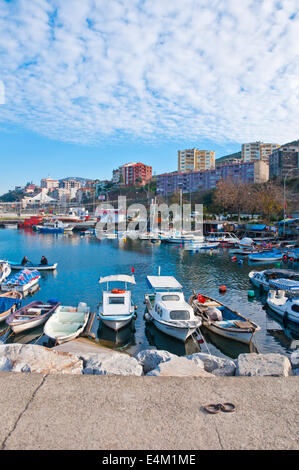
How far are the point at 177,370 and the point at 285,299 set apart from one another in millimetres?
16658

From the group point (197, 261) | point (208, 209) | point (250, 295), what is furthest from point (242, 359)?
point (208, 209)

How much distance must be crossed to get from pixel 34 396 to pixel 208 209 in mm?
88260

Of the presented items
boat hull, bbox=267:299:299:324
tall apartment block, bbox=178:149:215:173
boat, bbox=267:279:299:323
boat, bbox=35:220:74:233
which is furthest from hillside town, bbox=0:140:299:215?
boat hull, bbox=267:299:299:324

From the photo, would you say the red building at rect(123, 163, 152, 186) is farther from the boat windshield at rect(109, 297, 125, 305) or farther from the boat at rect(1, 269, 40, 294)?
the boat windshield at rect(109, 297, 125, 305)

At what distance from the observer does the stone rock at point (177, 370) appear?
235 inches

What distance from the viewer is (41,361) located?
20.4ft

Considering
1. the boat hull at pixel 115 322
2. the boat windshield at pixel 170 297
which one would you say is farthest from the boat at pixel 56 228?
the boat hull at pixel 115 322

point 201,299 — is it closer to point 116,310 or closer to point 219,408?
point 116,310

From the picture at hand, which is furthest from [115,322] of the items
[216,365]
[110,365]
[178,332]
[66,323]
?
[110,365]

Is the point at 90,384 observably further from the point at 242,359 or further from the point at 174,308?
the point at 174,308

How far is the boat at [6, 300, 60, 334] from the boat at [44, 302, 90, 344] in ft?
2.29

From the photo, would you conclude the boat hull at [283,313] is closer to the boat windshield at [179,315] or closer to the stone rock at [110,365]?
the boat windshield at [179,315]

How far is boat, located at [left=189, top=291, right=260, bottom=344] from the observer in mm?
14930

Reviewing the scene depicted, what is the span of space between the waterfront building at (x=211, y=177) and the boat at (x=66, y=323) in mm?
82868
